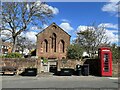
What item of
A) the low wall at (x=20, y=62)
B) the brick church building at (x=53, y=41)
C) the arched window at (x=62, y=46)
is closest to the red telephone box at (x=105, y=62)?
the low wall at (x=20, y=62)

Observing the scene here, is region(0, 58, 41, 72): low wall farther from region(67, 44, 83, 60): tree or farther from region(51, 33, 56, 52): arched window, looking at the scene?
region(51, 33, 56, 52): arched window

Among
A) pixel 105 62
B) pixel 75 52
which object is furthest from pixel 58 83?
pixel 75 52

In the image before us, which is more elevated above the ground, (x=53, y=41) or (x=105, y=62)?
(x=53, y=41)

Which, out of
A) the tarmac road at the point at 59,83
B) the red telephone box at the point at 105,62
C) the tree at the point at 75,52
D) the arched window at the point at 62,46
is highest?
the arched window at the point at 62,46

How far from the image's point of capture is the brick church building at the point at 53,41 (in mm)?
53812

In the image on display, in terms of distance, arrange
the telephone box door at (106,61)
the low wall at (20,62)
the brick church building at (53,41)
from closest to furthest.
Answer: the telephone box door at (106,61), the low wall at (20,62), the brick church building at (53,41)

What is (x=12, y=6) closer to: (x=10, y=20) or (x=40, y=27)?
(x=10, y=20)

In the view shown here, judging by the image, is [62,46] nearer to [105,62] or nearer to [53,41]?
[53,41]

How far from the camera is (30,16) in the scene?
43.9 metres

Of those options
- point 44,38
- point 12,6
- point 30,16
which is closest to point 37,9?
point 30,16

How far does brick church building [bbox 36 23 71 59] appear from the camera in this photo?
53812 millimetres

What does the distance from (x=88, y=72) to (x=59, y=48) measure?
29885mm

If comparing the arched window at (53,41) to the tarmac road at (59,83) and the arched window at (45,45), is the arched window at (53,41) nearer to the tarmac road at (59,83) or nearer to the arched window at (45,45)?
the arched window at (45,45)

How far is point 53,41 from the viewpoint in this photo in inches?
2137
